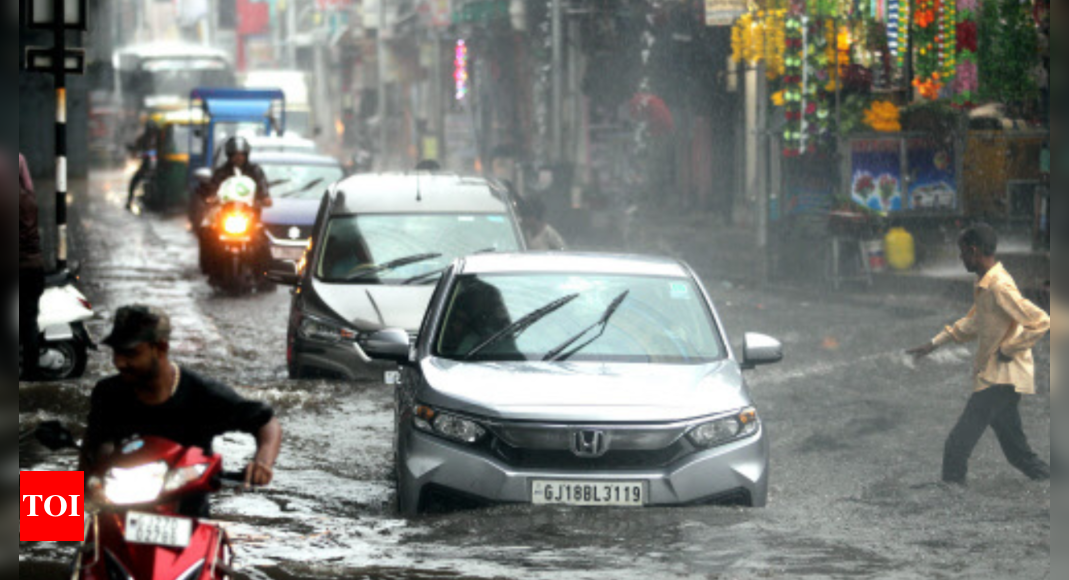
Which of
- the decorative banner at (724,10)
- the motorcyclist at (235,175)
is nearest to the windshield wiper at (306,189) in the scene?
the motorcyclist at (235,175)

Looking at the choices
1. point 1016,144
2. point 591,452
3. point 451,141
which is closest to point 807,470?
point 591,452

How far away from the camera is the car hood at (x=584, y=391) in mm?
8625

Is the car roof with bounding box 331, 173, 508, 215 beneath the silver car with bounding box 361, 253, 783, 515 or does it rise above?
above

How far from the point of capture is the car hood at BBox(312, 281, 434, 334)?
13.5 m

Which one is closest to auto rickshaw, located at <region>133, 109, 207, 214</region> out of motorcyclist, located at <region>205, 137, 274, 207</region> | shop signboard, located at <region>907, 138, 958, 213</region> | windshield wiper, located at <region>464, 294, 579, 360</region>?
motorcyclist, located at <region>205, 137, 274, 207</region>

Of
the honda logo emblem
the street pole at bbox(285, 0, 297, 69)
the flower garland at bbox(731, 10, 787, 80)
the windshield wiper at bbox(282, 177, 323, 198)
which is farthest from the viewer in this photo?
the street pole at bbox(285, 0, 297, 69)

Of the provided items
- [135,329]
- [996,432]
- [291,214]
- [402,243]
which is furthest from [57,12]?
[135,329]

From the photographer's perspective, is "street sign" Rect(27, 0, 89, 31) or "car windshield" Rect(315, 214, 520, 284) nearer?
"car windshield" Rect(315, 214, 520, 284)

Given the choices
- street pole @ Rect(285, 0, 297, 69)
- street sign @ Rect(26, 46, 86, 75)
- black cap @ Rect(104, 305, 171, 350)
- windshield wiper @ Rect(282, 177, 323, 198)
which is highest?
street pole @ Rect(285, 0, 297, 69)

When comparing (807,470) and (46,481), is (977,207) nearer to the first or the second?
(807,470)

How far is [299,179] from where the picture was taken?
25.6 metres

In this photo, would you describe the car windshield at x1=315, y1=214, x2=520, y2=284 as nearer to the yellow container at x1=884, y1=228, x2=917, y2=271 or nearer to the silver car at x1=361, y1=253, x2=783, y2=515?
the silver car at x1=361, y1=253, x2=783, y2=515

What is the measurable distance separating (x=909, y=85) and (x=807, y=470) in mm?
13433

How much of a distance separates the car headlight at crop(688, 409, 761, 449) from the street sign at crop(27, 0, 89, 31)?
7962mm
